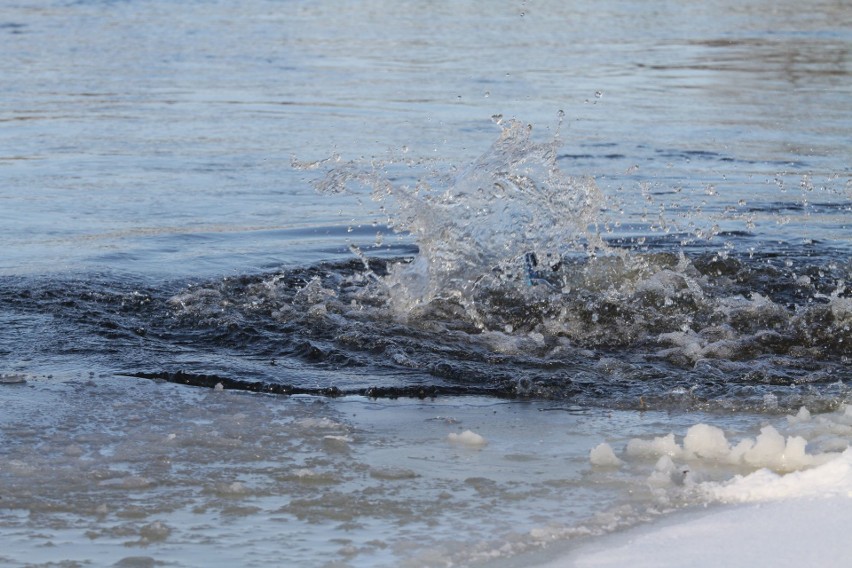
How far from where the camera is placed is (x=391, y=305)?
6.18 metres

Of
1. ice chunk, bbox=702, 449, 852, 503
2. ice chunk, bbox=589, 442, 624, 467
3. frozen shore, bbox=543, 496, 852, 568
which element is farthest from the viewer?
ice chunk, bbox=589, 442, 624, 467

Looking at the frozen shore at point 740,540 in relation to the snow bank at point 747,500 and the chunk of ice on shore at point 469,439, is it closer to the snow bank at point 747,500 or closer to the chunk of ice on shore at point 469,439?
the snow bank at point 747,500

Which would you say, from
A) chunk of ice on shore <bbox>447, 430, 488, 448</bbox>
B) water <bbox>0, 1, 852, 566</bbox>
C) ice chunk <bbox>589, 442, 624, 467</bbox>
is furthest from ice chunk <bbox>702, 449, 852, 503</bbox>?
chunk of ice on shore <bbox>447, 430, 488, 448</bbox>

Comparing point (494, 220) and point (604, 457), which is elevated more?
point (494, 220)

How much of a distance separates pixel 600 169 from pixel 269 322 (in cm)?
454

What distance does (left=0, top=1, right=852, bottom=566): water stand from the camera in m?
3.81

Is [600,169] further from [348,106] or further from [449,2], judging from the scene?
[449,2]

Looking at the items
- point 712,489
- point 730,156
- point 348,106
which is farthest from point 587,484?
point 348,106

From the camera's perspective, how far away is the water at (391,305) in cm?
381

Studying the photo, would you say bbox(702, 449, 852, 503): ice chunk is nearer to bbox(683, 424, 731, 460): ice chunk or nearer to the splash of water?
bbox(683, 424, 731, 460): ice chunk

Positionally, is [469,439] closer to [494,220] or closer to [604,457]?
[604,457]

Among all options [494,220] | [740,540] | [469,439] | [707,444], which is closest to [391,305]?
[494,220]

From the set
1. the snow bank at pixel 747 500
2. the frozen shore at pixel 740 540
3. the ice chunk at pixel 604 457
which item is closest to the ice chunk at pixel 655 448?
the snow bank at pixel 747 500

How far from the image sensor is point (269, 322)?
5.94 metres
